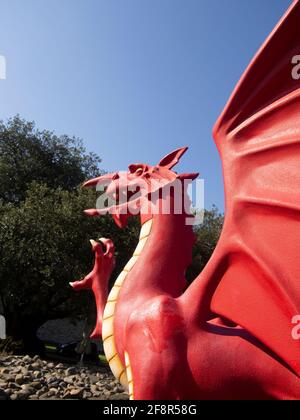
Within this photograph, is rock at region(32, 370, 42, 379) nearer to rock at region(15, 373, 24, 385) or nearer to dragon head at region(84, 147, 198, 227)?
rock at region(15, 373, 24, 385)

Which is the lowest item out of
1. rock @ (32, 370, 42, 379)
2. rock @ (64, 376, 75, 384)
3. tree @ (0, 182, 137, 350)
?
rock @ (64, 376, 75, 384)

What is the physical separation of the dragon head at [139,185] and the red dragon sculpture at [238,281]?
0.09 meters

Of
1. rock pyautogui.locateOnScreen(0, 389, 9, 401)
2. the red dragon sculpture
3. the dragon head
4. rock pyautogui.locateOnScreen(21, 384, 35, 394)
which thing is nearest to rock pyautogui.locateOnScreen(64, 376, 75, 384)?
rock pyautogui.locateOnScreen(21, 384, 35, 394)

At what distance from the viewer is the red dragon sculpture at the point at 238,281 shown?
2.38 metres

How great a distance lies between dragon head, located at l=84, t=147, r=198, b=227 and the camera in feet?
10.6

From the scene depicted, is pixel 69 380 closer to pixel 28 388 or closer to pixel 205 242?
pixel 28 388

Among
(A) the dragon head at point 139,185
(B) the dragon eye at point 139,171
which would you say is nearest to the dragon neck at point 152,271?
(A) the dragon head at point 139,185

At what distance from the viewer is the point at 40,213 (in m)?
12.8

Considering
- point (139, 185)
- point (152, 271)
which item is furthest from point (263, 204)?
point (139, 185)

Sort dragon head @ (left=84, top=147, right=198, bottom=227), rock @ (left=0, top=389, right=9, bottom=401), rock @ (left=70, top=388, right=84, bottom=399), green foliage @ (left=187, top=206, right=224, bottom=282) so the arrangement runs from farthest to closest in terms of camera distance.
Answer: green foliage @ (left=187, top=206, right=224, bottom=282)
rock @ (left=70, top=388, right=84, bottom=399)
rock @ (left=0, top=389, right=9, bottom=401)
dragon head @ (left=84, top=147, right=198, bottom=227)

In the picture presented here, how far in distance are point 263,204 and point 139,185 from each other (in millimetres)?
1127

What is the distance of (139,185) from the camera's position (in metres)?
3.38

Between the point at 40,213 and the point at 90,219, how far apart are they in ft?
5.14

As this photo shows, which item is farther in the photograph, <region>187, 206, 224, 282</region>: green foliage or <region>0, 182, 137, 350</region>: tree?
<region>187, 206, 224, 282</region>: green foliage
